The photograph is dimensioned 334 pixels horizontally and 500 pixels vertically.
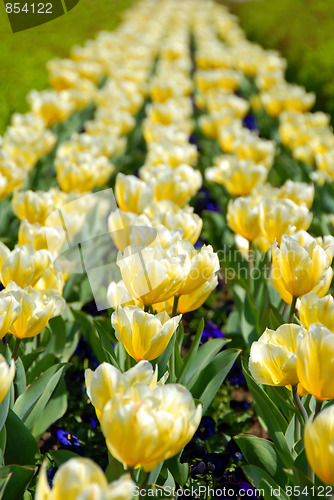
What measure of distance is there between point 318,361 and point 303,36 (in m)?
10.8

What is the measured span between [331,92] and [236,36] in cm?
682

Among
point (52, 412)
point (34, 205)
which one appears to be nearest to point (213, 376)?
point (52, 412)

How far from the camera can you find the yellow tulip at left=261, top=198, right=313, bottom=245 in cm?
189

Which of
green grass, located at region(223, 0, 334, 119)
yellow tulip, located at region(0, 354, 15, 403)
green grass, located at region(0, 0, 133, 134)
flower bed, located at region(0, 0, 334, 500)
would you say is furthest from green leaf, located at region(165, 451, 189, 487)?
green grass, located at region(223, 0, 334, 119)

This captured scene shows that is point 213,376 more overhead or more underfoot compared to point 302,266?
more underfoot

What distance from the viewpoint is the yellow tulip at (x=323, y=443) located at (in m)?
0.93

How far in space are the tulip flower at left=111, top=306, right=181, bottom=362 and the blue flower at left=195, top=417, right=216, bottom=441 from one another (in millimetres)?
682

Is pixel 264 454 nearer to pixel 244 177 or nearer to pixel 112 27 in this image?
pixel 244 177

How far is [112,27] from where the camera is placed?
46.3 ft

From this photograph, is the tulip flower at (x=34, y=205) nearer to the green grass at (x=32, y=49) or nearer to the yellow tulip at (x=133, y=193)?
Answer: the yellow tulip at (x=133, y=193)

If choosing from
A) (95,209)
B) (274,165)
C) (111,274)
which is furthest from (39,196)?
(274,165)

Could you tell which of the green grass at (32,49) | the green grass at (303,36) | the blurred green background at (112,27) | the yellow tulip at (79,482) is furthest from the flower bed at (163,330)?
the green grass at (303,36)

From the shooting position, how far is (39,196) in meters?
2.22

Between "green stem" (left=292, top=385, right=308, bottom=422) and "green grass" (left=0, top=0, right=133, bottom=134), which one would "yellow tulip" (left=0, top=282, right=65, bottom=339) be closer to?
"green stem" (left=292, top=385, right=308, bottom=422)
